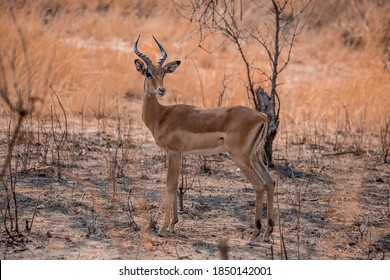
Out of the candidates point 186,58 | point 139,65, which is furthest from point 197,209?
point 186,58

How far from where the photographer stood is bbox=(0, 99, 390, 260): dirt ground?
6148 millimetres

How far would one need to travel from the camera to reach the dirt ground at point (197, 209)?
6.15m

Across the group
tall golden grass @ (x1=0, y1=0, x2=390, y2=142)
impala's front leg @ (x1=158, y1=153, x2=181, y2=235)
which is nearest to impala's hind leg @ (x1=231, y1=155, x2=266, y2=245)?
impala's front leg @ (x1=158, y1=153, x2=181, y2=235)

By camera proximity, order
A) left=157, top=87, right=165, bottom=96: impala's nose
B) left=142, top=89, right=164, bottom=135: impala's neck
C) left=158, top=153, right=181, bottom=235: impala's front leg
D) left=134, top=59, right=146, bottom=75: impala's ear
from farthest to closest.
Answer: left=134, top=59, right=146, bottom=75: impala's ear, left=142, top=89, right=164, bottom=135: impala's neck, left=157, top=87, right=165, bottom=96: impala's nose, left=158, top=153, right=181, bottom=235: impala's front leg

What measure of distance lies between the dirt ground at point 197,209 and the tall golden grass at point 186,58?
73.3 inches

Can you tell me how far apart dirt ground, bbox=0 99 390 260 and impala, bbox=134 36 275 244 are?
0.17 metres

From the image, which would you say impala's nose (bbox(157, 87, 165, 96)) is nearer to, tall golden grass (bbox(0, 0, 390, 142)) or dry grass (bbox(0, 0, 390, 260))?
dry grass (bbox(0, 0, 390, 260))

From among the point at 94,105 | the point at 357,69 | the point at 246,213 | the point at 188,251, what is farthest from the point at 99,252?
the point at 357,69

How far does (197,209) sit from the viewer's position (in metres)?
7.24

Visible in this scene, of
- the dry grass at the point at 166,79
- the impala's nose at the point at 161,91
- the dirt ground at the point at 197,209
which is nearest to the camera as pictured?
the dirt ground at the point at 197,209

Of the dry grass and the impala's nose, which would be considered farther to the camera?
the dry grass

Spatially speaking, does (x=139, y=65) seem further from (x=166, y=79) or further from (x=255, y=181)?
(x=166, y=79)

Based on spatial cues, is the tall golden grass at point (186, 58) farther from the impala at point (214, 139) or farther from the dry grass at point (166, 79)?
the impala at point (214, 139)

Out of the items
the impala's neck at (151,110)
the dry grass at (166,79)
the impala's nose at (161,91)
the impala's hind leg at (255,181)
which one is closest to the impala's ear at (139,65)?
the impala's neck at (151,110)
